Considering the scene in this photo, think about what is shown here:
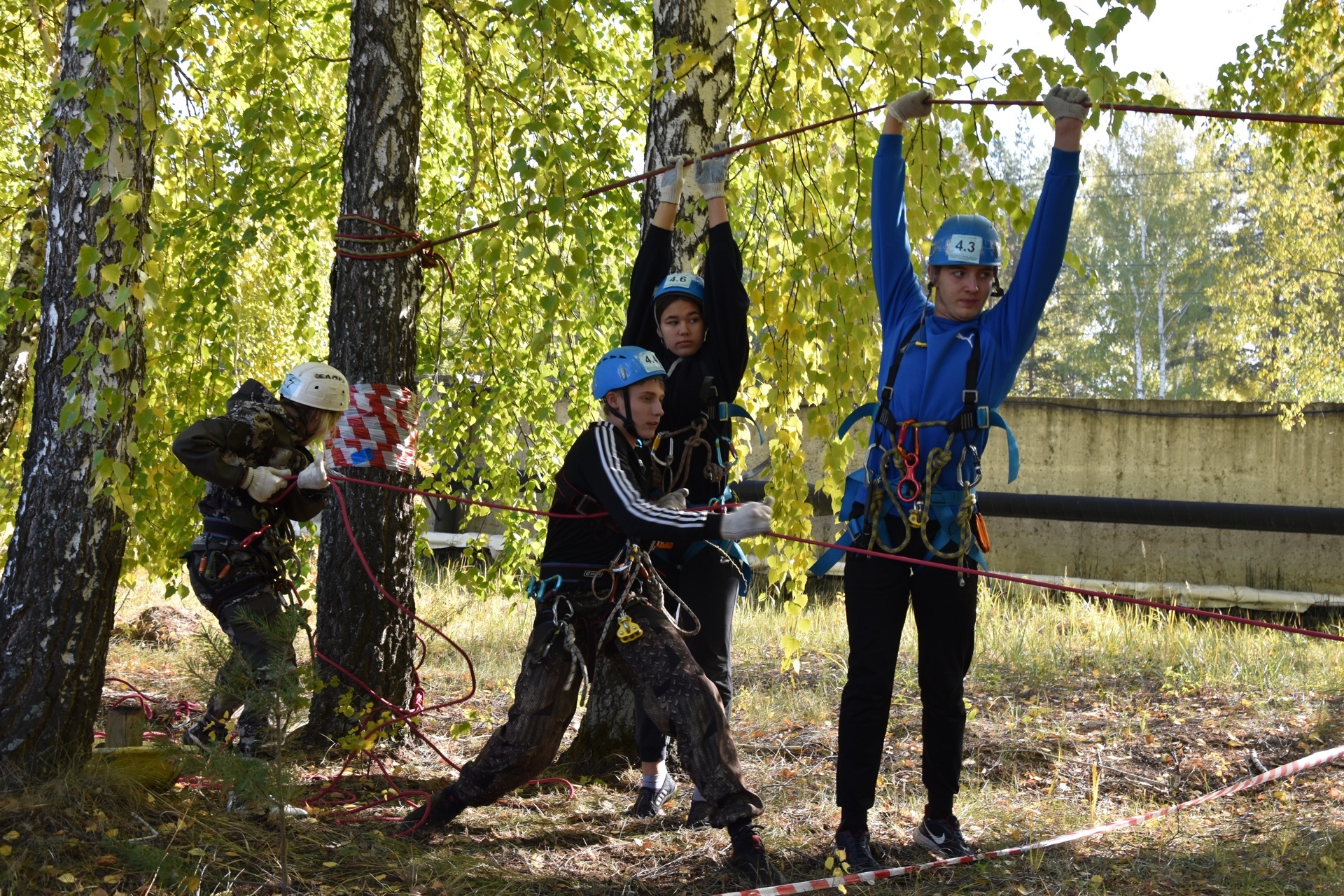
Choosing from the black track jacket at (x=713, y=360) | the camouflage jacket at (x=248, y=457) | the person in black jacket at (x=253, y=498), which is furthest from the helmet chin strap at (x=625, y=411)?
the camouflage jacket at (x=248, y=457)

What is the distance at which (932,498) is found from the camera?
10.1ft

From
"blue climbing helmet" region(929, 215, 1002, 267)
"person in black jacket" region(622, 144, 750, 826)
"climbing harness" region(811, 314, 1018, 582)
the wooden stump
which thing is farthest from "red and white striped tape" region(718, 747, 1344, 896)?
the wooden stump

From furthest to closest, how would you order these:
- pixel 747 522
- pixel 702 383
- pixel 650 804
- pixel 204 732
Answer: pixel 204 732 → pixel 650 804 → pixel 702 383 → pixel 747 522

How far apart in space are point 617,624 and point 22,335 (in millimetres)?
4734

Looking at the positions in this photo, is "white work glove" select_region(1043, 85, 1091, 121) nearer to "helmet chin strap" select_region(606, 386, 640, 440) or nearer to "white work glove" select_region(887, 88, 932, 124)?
"white work glove" select_region(887, 88, 932, 124)

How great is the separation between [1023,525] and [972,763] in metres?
8.40

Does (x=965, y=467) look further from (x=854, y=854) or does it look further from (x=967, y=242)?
(x=854, y=854)

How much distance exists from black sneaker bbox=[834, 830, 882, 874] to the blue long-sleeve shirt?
1.03 meters

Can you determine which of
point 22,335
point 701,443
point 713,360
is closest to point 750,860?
point 701,443

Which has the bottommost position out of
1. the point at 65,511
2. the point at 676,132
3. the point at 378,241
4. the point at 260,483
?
the point at 65,511

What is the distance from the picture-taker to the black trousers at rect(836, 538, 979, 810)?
3.04 m

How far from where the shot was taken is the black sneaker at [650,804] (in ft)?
12.2

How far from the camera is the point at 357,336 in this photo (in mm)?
4422

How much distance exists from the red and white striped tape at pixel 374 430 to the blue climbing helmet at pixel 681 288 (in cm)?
136
